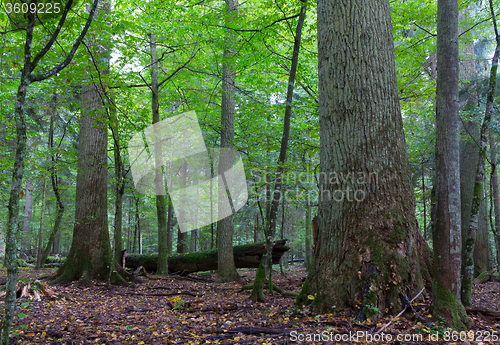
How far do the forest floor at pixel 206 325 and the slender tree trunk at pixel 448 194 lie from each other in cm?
26

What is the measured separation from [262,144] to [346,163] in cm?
592

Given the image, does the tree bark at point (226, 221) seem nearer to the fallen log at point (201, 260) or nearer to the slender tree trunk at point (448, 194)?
the fallen log at point (201, 260)

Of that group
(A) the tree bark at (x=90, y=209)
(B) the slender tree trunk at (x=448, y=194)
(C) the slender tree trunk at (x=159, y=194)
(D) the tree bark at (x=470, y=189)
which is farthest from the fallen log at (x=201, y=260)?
(B) the slender tree trunk at (x=448, y=194)

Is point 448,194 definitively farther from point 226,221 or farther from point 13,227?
point 226,221

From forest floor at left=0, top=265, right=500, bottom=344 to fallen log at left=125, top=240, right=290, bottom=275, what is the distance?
12.6 feet

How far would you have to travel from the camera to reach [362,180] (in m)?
3.65

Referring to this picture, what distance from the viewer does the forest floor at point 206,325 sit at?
2.94 meters

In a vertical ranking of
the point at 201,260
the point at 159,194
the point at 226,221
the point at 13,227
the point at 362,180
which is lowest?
the point at 201,260

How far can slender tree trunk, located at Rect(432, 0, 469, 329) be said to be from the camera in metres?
3.10

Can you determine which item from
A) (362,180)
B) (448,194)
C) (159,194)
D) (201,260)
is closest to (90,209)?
(159,194)

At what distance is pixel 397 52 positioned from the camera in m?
7.72

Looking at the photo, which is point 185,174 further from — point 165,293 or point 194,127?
point 165,293

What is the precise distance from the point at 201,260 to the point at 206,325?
609 centimetres

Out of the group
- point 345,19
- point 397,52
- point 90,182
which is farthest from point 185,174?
point 345,19
